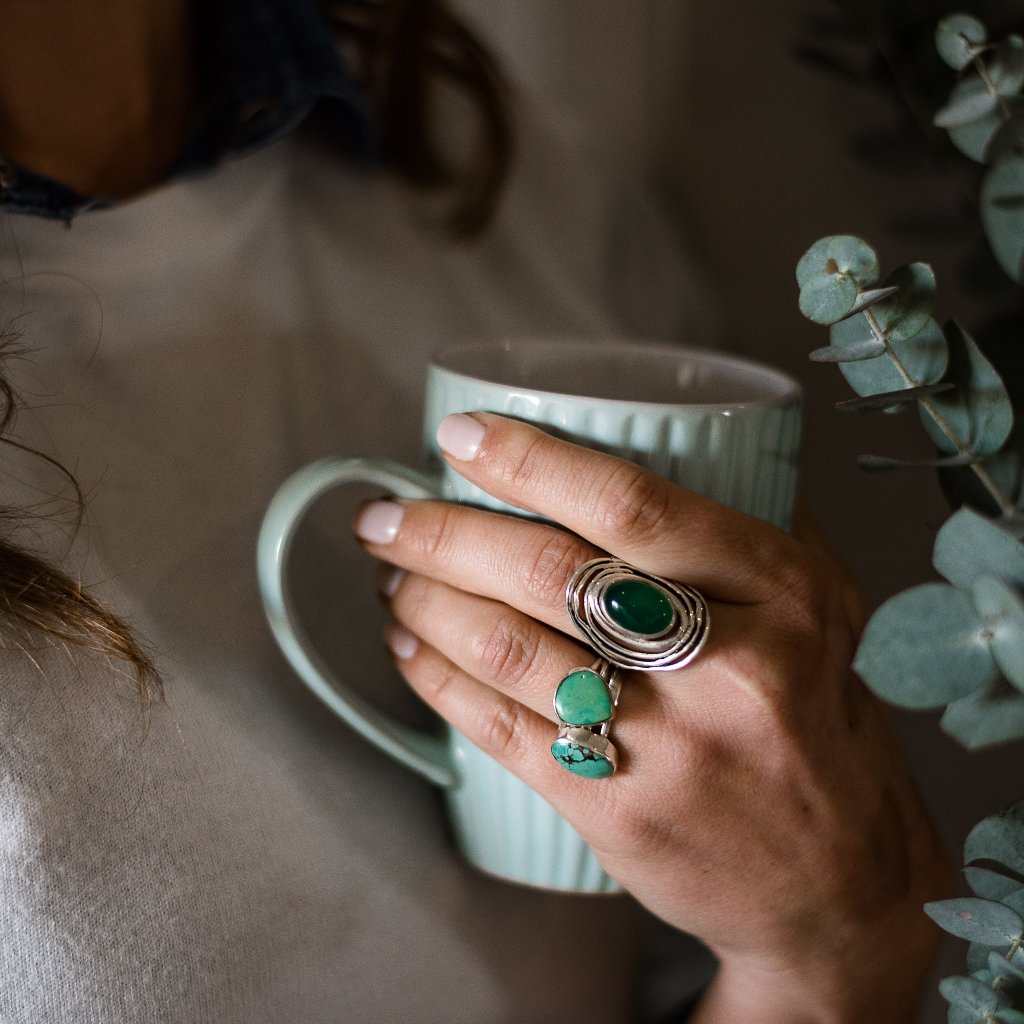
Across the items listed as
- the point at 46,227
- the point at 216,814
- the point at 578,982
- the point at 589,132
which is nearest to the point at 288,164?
the point at 46,227

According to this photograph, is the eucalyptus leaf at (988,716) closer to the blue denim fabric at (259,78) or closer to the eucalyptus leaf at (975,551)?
the eucalyptus leaf at (975,551)

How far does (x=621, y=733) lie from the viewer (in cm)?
46

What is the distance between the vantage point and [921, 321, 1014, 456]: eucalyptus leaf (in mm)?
361

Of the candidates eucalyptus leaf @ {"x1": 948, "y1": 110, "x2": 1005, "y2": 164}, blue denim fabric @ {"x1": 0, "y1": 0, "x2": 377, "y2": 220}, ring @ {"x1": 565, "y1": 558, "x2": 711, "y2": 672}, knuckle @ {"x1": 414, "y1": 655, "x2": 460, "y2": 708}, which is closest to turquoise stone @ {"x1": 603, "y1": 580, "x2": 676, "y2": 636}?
ring @ {"x1": 565, "y1": 558, "x2": 711, "y2": 672}

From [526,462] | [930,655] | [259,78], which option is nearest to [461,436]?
[526,462]

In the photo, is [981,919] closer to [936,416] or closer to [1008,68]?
[936,416]

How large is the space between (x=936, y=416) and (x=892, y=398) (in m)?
0.03

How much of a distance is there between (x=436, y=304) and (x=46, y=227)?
0.30 metres

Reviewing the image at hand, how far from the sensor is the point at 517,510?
48cm

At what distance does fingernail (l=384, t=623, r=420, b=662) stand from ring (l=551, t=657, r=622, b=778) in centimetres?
11

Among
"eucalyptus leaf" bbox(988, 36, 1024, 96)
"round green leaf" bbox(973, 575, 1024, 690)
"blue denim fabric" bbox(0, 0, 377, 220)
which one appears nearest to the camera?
"round green leaf" bbox(973, 575, 1024, 690)

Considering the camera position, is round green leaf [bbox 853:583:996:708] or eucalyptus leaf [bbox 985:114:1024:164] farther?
eucalyptus leaf [bbox 985:114:1024:164]

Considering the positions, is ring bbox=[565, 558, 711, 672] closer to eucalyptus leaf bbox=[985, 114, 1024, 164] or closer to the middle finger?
the middle finger

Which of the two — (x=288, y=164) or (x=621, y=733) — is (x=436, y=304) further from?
(x=621, y=733)
